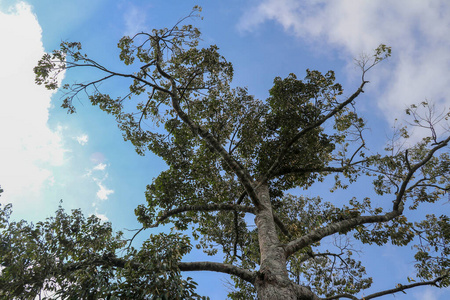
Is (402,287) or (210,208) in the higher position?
(210,208)

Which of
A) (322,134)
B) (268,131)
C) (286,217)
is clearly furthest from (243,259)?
(322,134)

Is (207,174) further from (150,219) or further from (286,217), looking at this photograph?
(286,217)

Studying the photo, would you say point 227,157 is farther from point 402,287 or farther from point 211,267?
point 402,287

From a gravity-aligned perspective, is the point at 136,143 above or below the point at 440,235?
above

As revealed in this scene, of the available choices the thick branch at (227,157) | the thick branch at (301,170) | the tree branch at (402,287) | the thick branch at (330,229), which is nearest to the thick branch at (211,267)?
the thick branch at (330,229)

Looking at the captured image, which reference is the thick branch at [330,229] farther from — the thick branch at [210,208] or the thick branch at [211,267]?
the thick branch at [210,208]

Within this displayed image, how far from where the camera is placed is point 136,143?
42.5ft

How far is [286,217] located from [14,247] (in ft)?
35.9

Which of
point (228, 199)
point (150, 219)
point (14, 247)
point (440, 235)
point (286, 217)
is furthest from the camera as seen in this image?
point (286, 217)

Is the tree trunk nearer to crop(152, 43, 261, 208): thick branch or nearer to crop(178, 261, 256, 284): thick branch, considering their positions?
crop(178, 261, 256, 284): thick branch

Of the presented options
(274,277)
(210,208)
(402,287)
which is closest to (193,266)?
(274,277)

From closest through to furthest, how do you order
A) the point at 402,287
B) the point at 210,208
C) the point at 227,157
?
the point at 402,287, the point at 227,157, the point at 210,208

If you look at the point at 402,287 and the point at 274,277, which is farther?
the point at 402,287

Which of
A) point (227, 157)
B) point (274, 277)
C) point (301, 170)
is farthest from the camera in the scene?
point (301, 170)
